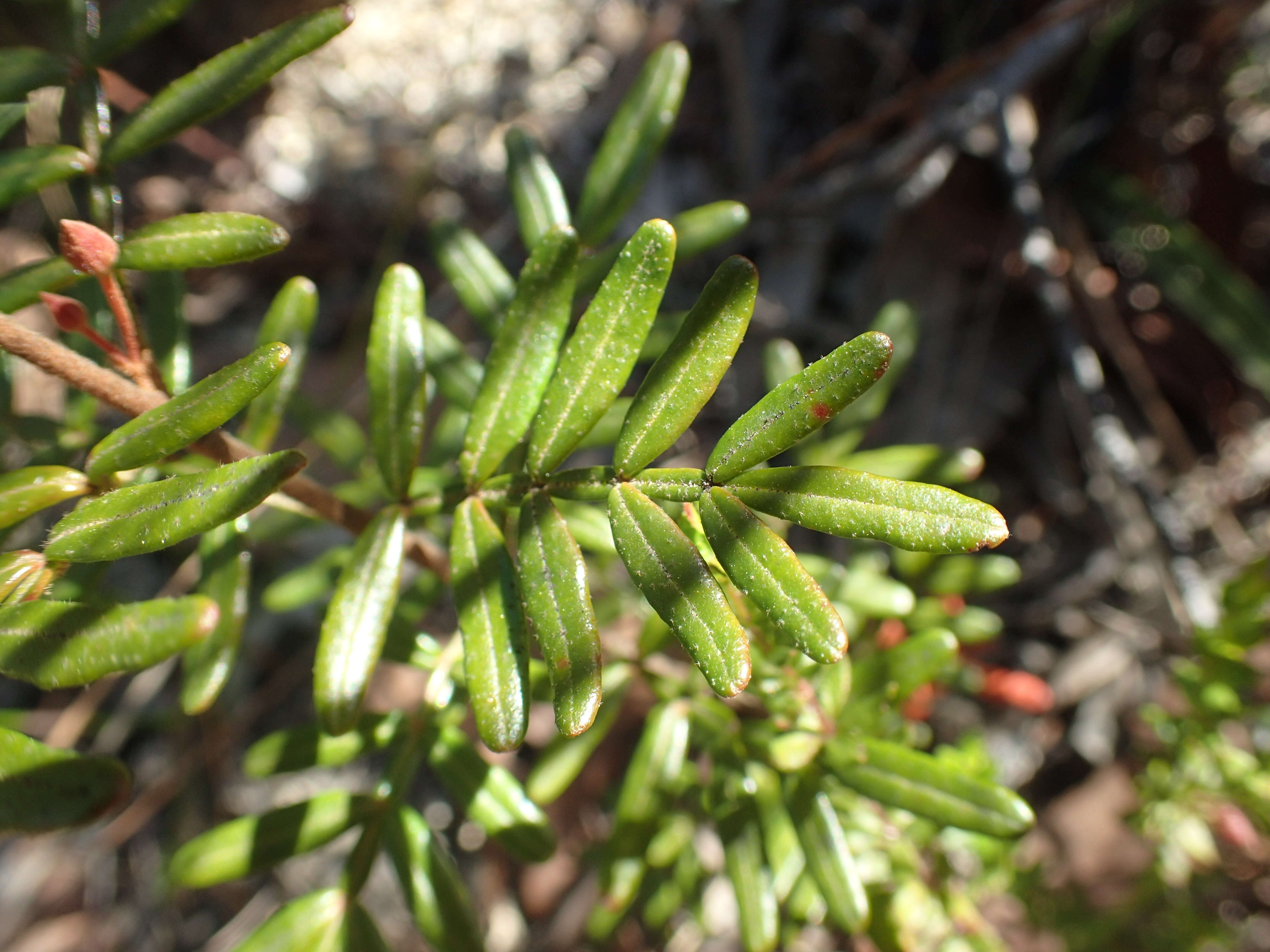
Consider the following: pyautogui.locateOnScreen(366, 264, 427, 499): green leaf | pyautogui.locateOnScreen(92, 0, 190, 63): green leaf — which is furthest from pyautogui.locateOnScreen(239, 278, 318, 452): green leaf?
pyautogui.locateOnScreen(92, 0, 190, 63): green leaf

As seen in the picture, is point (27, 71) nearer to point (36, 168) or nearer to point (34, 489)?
point (36, 168)

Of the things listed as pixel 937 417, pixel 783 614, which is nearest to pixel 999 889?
pixel 937 417

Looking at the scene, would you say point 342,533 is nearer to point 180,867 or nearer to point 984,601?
point 180,867

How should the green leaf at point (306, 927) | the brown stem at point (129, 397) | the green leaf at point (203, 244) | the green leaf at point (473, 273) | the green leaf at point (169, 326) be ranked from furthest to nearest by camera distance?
the green leaf at point (473, 273) → the green leaf at point (169, 326) → the green leaf at point (306, 927) → the green leaf at point (203, 244) → the brown stem at point (129, 397)

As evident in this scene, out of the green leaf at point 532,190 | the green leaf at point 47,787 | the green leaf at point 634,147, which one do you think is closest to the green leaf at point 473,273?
the green leaf at point 532,190

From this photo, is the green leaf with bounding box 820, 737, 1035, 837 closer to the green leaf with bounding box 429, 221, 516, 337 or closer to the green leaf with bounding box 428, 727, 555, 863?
the green leaf with bounding box 428, 727, 555, 863

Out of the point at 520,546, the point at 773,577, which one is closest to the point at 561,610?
the point at 520,546

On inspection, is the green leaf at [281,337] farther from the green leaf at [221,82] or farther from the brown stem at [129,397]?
the green leaf at [221,82]
